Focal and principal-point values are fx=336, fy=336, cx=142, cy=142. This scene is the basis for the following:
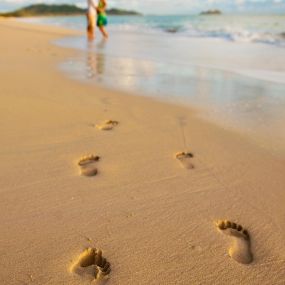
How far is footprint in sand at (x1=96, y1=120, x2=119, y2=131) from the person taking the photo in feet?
9.26

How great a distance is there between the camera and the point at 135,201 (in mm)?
1816

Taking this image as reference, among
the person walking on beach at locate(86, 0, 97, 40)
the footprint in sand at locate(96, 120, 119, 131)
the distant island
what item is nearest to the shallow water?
the footprint in sand at locate(96, 120, 119, 131)

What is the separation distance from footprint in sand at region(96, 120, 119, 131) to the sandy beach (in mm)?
22

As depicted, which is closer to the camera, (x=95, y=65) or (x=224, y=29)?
(x=95, y=65)

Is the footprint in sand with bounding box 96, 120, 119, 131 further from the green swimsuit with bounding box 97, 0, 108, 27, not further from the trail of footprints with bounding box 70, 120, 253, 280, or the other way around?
the green swimsuit with bounding box 97, 0, 108, 27

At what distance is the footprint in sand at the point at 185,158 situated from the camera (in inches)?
89.2

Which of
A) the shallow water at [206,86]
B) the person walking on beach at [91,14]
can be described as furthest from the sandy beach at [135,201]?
the person walking on beach at [91,14]

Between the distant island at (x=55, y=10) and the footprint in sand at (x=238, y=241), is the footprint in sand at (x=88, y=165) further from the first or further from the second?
the distant island at (x=55, y=10)

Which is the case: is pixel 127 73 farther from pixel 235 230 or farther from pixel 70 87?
pixel 235 230

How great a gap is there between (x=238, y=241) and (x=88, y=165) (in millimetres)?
1080

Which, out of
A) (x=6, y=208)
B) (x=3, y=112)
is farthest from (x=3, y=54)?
(x=6, y=208)

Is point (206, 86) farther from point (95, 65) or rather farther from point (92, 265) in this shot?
point (92, 265)

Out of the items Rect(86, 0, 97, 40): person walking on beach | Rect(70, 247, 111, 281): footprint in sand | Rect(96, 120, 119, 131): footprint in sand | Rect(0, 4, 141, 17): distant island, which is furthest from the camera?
Rect(0, 4, 141, 17): distant island

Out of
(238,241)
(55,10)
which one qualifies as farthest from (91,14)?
(55,10)
